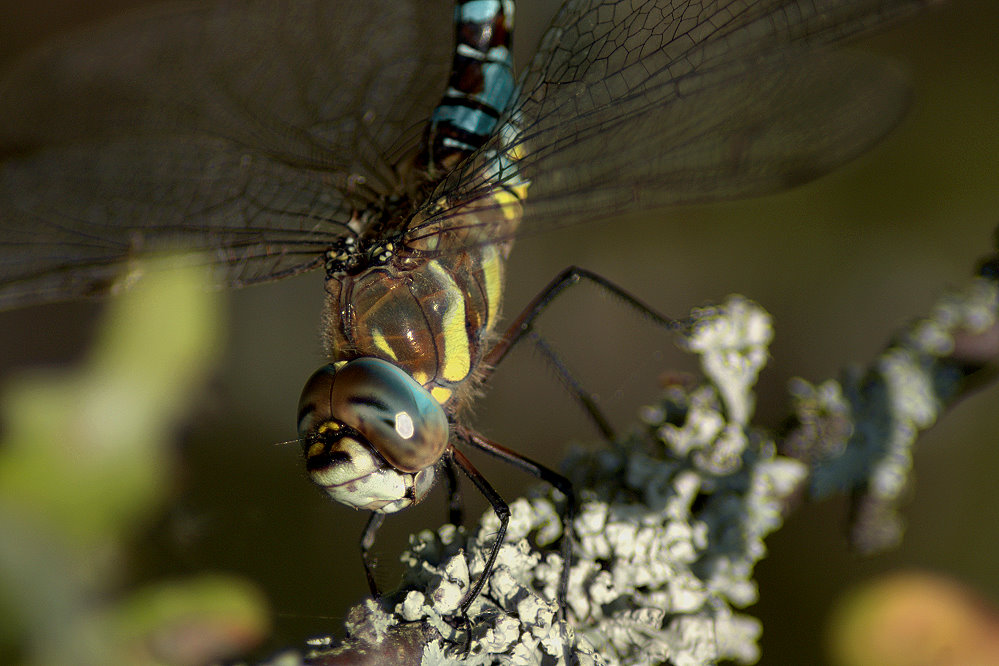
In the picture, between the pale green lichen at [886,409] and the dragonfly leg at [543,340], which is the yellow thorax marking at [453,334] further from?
the pale green lichen at [886,409]

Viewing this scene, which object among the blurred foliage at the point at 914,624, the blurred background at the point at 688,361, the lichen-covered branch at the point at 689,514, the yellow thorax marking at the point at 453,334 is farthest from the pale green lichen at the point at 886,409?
the yellow thorax marking at the point at 453,334

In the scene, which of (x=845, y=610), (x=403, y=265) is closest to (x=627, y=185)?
(x=403, y=265)

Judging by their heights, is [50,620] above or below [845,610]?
above

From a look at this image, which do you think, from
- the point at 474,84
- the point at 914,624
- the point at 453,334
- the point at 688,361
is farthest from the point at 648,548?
the point at 474,84

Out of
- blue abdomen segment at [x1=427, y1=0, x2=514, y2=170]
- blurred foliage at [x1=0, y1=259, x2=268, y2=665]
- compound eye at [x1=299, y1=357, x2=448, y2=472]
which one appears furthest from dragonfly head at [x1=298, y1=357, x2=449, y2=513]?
blue abdomen segment at [x1=427, y1=0, x2=514, y2=170]

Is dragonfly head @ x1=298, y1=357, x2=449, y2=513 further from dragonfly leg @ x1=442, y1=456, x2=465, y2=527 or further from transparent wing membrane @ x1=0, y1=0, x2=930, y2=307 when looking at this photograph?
transparent wing membrane @ x1=0, y1=0, x2=930, y2=307

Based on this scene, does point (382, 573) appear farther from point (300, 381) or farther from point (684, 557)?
point (300, 381)
